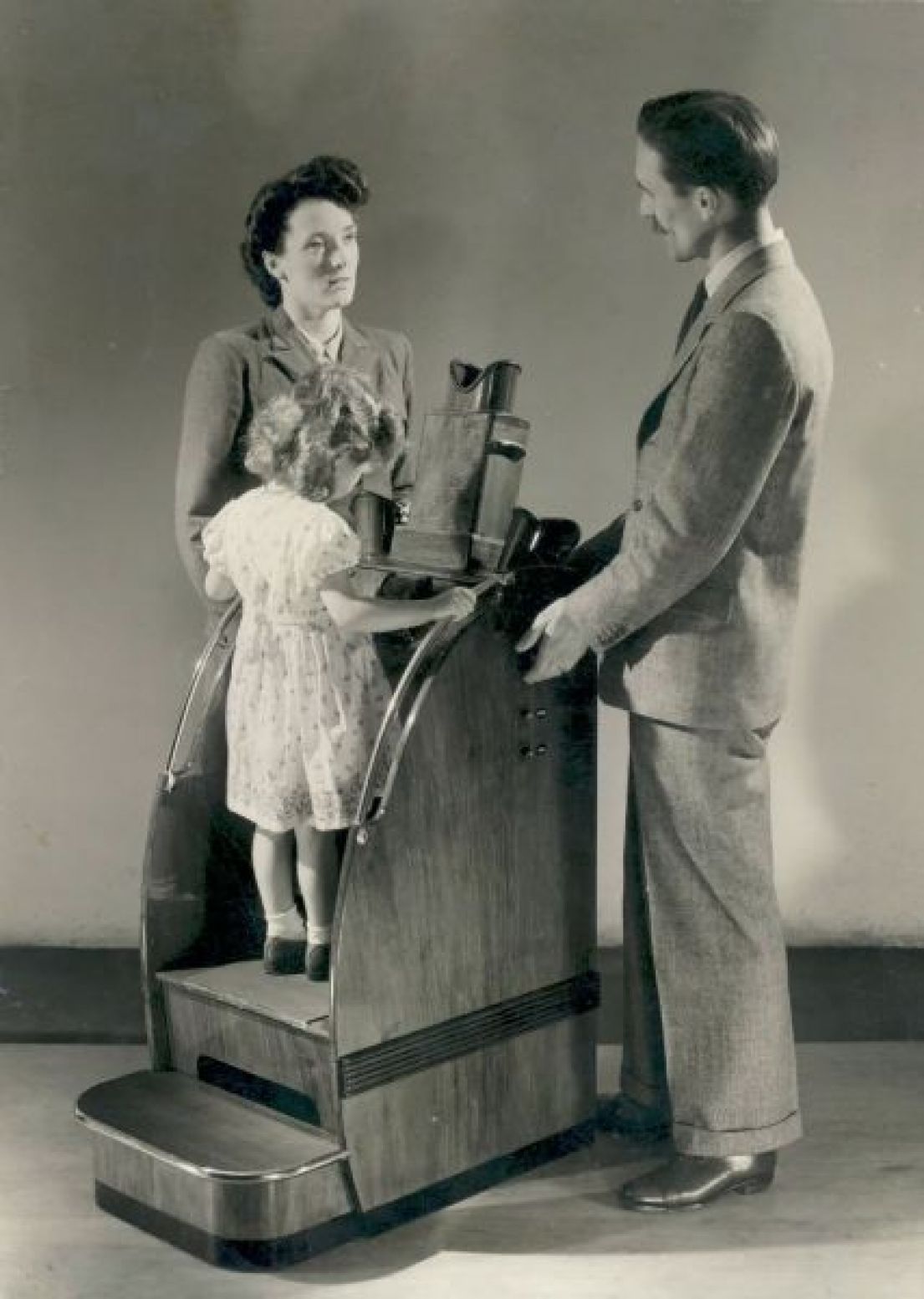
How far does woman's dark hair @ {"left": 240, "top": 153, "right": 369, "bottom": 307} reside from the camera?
3500 mm

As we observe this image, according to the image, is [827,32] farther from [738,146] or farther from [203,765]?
[203,765]

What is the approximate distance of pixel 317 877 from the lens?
324 cm

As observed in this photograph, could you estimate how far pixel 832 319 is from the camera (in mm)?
4234

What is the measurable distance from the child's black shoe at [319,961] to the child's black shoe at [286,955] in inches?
3.2

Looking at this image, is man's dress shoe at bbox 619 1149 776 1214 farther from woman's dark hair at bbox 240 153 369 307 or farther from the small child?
woman's dark hair at bbox 240 153 369 307

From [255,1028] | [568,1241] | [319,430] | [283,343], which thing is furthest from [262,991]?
[283,343]

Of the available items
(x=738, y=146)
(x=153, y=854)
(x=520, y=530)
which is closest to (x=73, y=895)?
(x=153, y=854)

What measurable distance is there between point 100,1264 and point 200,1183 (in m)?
0.26

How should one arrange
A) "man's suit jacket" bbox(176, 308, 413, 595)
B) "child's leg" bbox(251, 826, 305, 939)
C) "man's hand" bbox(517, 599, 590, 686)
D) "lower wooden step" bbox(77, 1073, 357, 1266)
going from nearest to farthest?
"lower wooden step" bbox(77, 1073, 357, 1266), "man's hand" bbox(517, 599, 590, 686), "child's leg" bbox(251, 826, 305, 939), "man's suit jacket" bbox(176, 308, 413, 595)

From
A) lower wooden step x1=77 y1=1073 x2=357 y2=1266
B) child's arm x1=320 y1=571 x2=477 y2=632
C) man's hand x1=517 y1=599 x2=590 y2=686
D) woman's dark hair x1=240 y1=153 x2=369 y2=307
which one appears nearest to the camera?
lower wooden step x1=77 y1=1073 x2=357 y2=1266

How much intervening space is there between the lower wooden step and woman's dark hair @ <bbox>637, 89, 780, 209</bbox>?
1911 mm

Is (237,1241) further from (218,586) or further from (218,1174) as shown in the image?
(218,586)

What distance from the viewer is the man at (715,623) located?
10.0 feet

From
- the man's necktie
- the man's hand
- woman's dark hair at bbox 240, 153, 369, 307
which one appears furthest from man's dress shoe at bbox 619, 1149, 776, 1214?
woman's dark hair at bbox 240, 153, 369, 307
